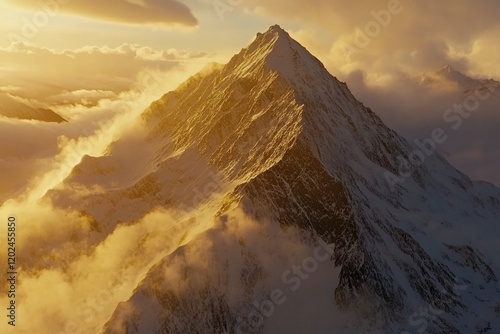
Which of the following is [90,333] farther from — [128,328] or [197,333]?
[197,333]

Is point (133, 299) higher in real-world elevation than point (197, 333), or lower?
higher

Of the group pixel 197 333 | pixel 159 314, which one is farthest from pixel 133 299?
pixel 197 333

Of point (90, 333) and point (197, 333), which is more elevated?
point (90, 333)

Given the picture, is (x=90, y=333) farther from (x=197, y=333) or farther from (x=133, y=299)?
(x=197, y=333)

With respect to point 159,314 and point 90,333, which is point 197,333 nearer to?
point 159,314

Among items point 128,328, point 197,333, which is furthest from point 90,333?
point 197,333

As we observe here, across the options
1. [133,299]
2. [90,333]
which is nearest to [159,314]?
[133,299]

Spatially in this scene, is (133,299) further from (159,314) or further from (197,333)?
(197,333)
